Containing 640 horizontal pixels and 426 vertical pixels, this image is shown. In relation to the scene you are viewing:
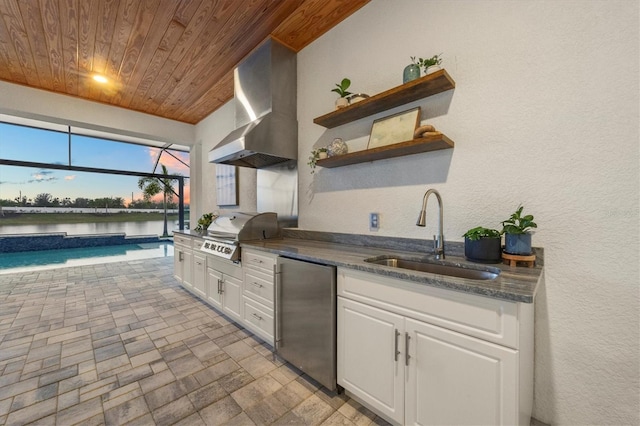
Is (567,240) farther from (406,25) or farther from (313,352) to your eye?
(406,25)

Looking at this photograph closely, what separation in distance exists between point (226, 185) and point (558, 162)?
3.67 metres

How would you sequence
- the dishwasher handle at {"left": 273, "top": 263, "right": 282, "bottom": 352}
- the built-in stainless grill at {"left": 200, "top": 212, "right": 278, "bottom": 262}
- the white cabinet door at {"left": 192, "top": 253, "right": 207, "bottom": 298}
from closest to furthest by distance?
A: 1. the dishwasher handle at {"left": 273, "top": 263, "right": 282, "bottom": 352}
2. the built-in stainless grill at {"left": 200, "top": 212, "right": 278, "bottom": 262}
3. the white cabinet door at {"left": 192, "top": 253, "right": 207, "bottom": 298}

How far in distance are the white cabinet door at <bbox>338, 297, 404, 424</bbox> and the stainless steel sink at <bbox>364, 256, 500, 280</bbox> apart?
33cm

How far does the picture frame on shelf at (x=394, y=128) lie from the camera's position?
5.46 feet

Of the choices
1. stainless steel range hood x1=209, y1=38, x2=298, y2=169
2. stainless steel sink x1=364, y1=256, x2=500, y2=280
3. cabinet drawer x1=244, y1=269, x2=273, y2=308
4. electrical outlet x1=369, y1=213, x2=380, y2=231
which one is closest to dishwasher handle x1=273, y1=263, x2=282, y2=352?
cabinet drawer x1=244, y1=269, x2=273, y2=308

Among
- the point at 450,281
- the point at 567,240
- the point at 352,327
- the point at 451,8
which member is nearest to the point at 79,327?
the point at 352,327

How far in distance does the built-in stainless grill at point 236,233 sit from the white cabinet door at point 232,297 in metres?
0.25

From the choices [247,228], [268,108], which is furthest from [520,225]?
[268,108]

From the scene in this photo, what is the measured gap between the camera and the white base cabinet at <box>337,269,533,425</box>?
883 millimetres

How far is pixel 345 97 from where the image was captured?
78.1 inches

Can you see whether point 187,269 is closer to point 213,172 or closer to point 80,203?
point 213,172

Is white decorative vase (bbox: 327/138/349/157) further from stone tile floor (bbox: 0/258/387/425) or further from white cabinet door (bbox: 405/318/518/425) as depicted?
stone tile floor (bbox: 0/258/387/425)

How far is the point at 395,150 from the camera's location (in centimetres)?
164

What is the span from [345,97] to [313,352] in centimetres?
191
